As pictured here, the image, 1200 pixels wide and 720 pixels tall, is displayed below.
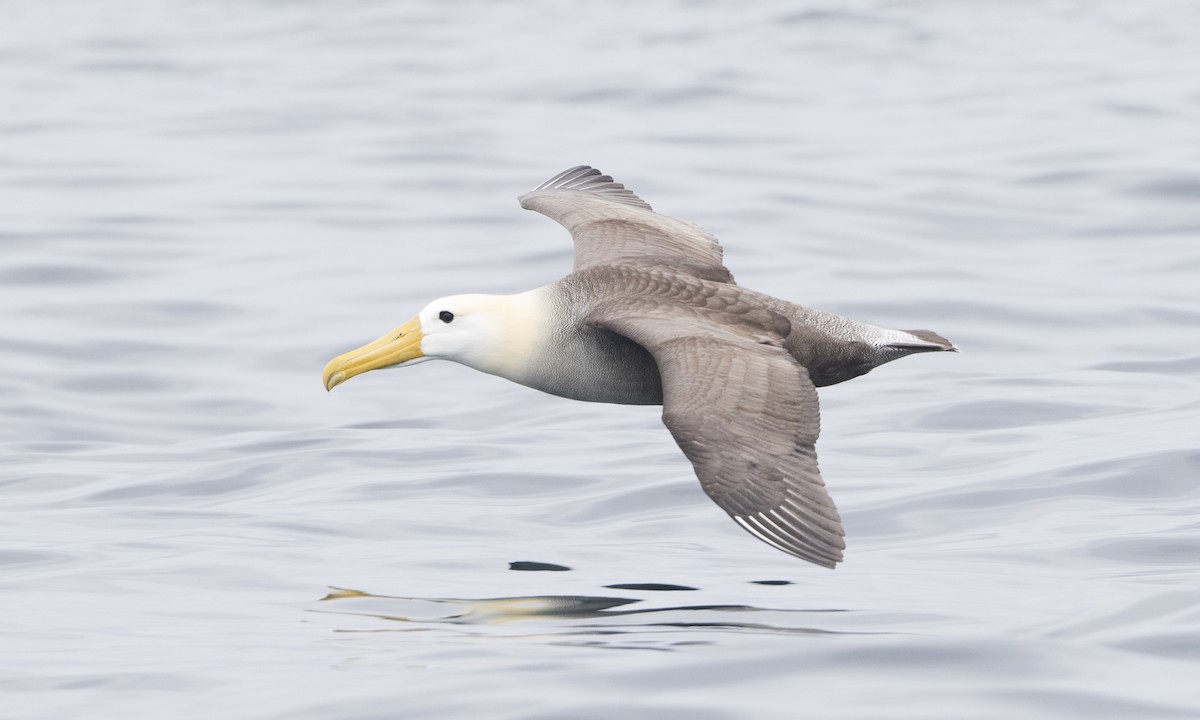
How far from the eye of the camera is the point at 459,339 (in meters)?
11.0

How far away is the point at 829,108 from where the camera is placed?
26125 millimetres

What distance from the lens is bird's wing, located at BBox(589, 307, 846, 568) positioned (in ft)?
29.6

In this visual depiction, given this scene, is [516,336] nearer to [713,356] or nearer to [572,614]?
[713,356]

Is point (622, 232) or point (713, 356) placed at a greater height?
point (622, 232)

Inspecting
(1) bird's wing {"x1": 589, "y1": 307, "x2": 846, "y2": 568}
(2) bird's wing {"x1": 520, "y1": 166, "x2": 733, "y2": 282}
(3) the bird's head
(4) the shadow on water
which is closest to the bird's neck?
(3) the bird's head

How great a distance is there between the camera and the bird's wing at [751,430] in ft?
29.6

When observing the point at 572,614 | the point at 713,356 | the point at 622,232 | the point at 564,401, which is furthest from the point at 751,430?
the point at 564,401

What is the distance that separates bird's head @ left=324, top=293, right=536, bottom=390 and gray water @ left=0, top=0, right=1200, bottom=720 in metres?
0.97

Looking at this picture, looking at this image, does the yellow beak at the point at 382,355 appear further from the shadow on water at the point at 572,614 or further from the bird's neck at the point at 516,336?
the shadow on water at the point at 572,614

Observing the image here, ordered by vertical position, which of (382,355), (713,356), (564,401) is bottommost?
(564,401)

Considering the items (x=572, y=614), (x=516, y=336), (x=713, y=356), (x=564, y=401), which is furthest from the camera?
(x=564, y=401)

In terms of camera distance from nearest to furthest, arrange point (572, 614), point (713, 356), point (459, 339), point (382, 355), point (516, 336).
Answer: point (572, 614), point (713, 356), point (516, 336), point (459, 339), point (382, 355)

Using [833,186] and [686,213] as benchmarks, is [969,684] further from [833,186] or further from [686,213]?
[833,186]

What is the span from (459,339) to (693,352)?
1.77m
